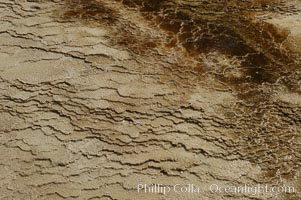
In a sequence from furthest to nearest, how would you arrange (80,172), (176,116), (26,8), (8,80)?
(26,8) → (8,80) → (176,116) → (80,172)

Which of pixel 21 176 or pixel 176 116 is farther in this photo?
pixel 176 116

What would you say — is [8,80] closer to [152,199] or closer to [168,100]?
[168,100]

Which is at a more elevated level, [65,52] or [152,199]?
[65,52]

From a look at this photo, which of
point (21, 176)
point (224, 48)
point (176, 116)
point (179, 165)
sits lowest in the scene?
point (21, 176)

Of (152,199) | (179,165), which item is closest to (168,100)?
(179,165)

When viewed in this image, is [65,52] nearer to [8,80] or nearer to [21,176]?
[8,80]

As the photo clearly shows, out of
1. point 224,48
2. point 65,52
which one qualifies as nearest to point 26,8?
point 65,52

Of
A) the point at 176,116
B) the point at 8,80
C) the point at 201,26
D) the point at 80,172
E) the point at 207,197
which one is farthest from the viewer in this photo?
the point at 201,26
